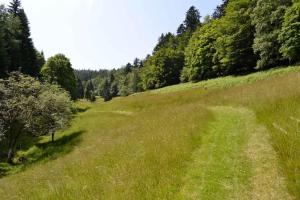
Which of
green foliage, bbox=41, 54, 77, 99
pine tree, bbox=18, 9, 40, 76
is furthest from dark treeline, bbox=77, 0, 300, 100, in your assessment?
pine tree, bbox=18, 9, 40, 76

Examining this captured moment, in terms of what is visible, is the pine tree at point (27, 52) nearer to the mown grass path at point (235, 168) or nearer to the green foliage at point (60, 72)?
the green foliage at point (60, 72)

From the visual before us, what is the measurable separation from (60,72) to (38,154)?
4802 centimetres

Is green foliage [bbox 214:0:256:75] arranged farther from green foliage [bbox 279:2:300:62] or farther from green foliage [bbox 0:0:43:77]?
green foliage [bbox 0:0:43:77]

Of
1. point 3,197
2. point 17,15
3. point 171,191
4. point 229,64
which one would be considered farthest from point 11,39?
point 171,191

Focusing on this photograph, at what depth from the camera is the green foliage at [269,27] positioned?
1621 inches

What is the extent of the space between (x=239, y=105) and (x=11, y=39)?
52988mm

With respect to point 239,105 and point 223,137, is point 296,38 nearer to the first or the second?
point 239,105

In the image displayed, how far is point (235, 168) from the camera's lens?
36.1 ft

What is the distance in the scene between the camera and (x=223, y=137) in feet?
48.7

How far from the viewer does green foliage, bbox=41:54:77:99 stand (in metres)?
73.9

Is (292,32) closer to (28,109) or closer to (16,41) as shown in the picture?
(28,109)

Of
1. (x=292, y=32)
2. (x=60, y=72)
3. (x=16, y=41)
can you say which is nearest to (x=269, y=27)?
(x=292, y=32)

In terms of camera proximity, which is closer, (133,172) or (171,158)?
(133,172)

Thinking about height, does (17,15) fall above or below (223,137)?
above
